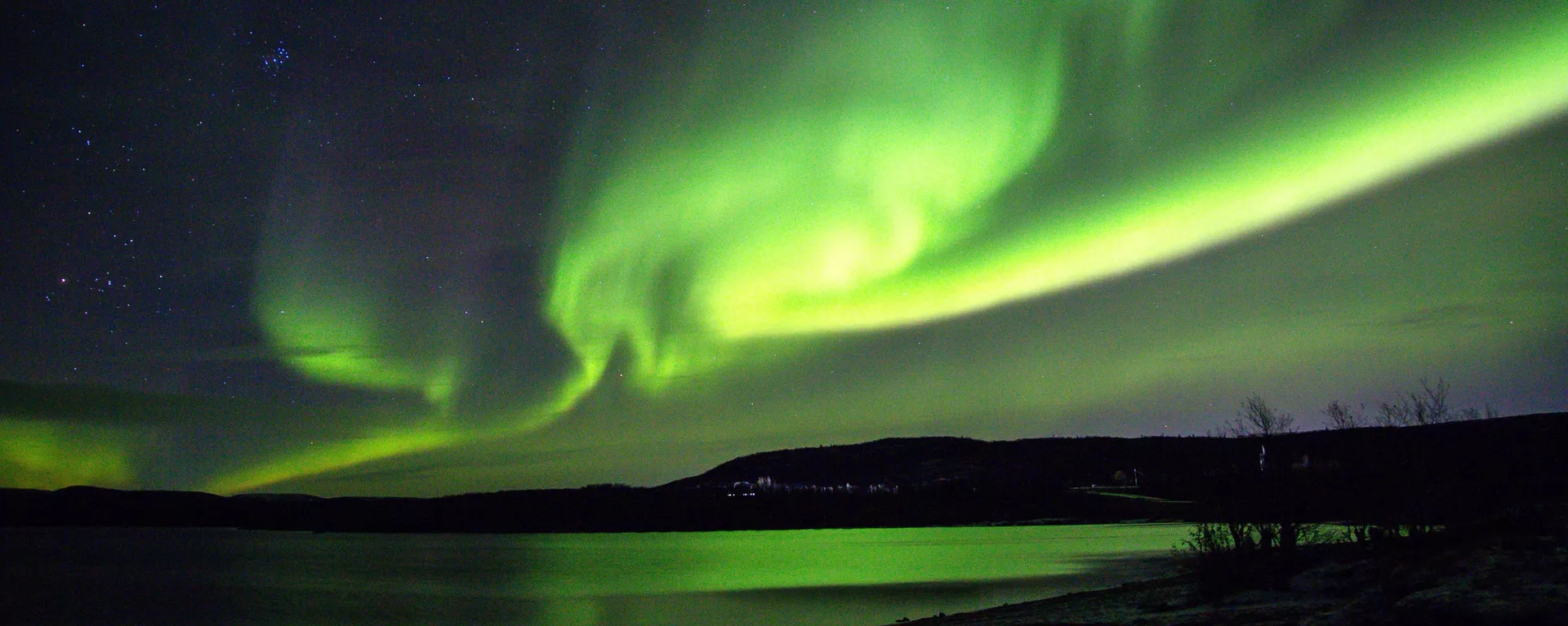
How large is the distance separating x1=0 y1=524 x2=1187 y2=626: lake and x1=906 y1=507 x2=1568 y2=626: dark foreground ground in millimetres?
13652

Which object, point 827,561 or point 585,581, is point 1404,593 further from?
point 827,561

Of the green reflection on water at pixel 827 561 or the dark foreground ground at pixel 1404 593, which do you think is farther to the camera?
the green reflection on water at pixel 827 561

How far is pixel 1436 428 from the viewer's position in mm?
39031

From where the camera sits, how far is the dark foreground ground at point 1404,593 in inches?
653

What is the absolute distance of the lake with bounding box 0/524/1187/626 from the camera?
45.7 meters

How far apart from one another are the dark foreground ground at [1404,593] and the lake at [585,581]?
1365 cm

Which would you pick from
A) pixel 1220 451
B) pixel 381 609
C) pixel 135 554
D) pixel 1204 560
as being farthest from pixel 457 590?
pixel 1220 451

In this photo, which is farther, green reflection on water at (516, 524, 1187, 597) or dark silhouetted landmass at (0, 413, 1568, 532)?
green reflection on water at (516, 524, 1187, 597)

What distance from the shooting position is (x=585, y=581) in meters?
69.7

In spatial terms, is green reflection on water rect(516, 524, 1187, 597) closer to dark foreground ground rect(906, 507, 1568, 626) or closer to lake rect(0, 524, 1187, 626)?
lake rect(0, 524, 1187, 626)

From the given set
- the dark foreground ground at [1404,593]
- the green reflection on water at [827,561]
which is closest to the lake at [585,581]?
the green reflection on water at [827,561]

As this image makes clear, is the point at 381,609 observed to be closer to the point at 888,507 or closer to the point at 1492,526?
the point at 1492,526

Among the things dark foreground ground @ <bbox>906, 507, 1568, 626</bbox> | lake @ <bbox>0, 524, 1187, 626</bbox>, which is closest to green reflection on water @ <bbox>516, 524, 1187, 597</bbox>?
lake @ <bbox>0, 524, 1187, 626</bbox>

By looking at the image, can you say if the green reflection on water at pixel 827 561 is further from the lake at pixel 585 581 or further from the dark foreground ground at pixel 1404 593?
the dark foreground ground at pixel 1404 593
